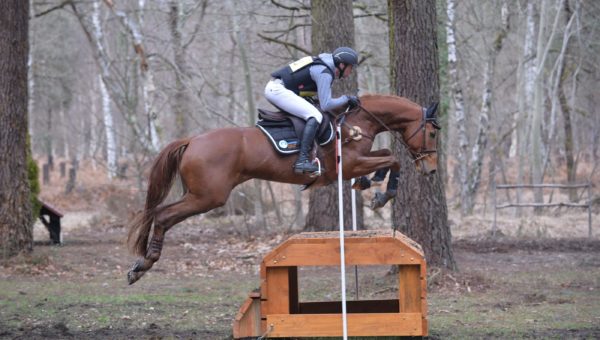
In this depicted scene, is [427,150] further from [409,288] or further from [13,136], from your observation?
[13,136]

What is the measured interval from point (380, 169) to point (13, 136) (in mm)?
8730

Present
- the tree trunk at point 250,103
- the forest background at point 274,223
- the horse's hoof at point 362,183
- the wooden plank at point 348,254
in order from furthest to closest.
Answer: the tree trunk at point 250,103, the forest background at point 274,223, the horse's hoof at point 362,183, the wooden plank at point 348,254

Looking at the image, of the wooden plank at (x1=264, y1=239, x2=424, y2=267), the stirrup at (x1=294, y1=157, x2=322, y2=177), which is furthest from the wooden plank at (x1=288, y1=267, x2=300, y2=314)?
the stirrup at (x1=294, y1=157, x2=322, y2=177)

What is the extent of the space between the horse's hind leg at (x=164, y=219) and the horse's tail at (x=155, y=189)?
0.52 feet

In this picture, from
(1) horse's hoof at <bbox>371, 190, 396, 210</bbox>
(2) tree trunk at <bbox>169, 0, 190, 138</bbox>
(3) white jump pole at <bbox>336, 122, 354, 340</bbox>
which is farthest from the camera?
(2) tree trunk at <bbox>169, 0, 190, 138</bbox>

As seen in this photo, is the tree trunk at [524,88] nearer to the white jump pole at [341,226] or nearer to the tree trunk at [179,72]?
the tree trunk at [179,72]

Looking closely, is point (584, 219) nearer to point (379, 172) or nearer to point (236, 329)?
point (379, 172)

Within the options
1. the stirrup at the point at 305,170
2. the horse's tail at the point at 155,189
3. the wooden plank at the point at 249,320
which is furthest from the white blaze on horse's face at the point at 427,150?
the horse's tail at the point at 155,189

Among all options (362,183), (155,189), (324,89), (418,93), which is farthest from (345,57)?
(418,93)

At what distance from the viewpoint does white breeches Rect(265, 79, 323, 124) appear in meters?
8.32

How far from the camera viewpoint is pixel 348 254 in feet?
25.3

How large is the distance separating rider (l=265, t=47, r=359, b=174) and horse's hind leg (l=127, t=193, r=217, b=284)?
107cm

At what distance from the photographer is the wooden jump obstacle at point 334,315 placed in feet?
25.1

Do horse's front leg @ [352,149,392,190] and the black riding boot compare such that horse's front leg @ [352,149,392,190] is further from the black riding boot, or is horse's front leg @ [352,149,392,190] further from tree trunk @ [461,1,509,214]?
tree trunk @ [461,1,509,214]
